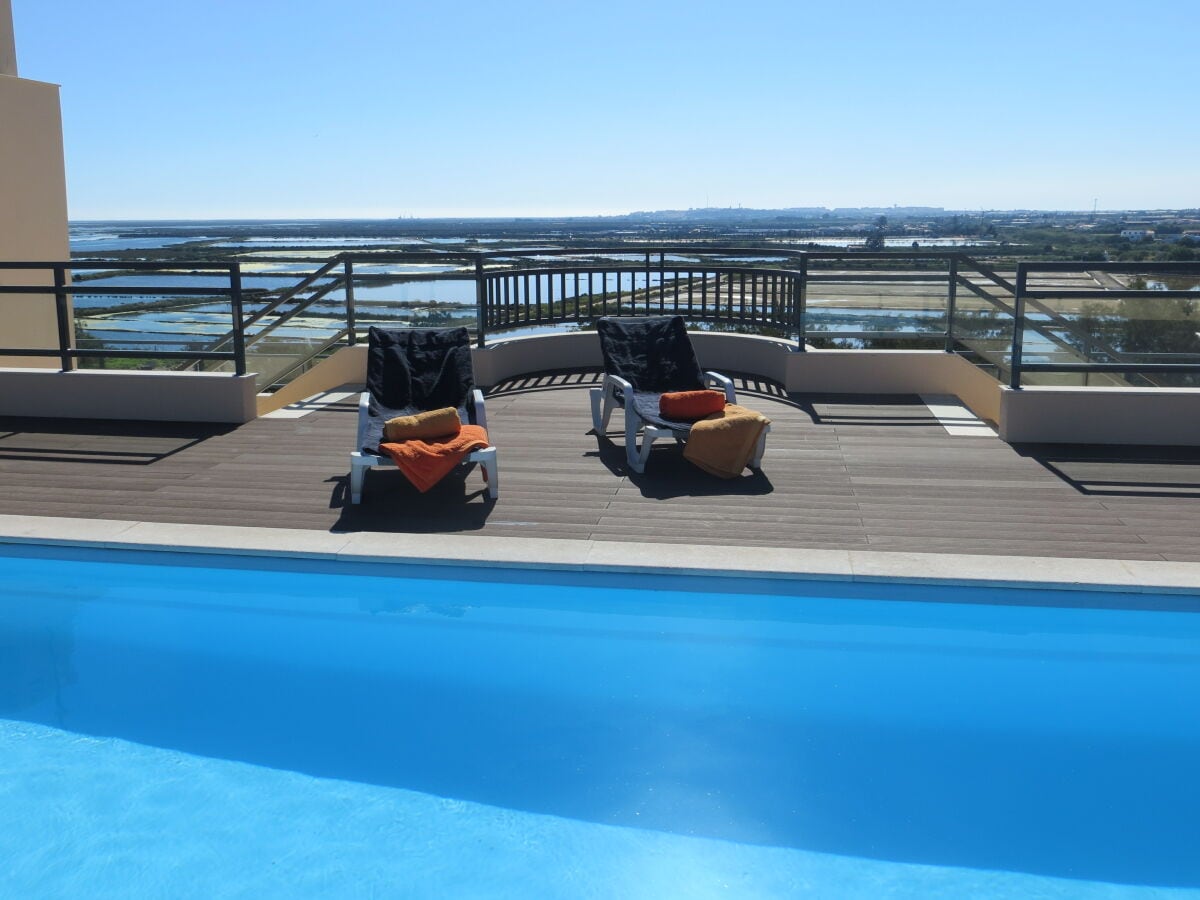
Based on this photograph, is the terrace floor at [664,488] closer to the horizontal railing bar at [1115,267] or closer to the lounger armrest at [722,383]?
the lounger armrest at [722,383]

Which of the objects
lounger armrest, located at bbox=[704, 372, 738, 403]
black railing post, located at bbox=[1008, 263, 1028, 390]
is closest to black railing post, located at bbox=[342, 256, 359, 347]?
lounger armrest, located at bbox=[704, 372, 738, 403]

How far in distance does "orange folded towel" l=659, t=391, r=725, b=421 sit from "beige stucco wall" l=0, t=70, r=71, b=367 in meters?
7.98

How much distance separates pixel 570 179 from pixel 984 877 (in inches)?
2452

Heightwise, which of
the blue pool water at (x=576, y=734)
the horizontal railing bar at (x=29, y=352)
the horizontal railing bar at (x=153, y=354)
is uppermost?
the horizontal railing bar at (x=29, y=352)

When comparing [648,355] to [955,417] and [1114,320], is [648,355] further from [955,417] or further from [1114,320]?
[1114,320]

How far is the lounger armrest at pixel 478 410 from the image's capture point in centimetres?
673

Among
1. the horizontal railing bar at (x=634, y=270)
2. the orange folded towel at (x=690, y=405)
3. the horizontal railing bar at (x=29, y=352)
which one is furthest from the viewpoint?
the horizontal railing bar at (x=634, y=270)

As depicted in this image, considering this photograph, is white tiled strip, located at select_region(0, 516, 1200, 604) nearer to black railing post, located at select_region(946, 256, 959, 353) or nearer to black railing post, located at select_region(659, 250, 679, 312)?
black railing post, located at select_region(946, 256, 959, 353)

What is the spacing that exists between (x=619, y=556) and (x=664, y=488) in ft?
4.75

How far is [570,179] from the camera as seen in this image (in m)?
62.9

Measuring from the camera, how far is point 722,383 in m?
7.68

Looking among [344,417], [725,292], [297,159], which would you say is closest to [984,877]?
[344,417]

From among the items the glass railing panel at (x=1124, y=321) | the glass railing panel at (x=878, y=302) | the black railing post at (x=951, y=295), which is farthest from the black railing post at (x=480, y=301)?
the glass railing panel at (x=1124, y=321)

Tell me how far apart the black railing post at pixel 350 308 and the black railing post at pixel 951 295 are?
5501 millimetres
